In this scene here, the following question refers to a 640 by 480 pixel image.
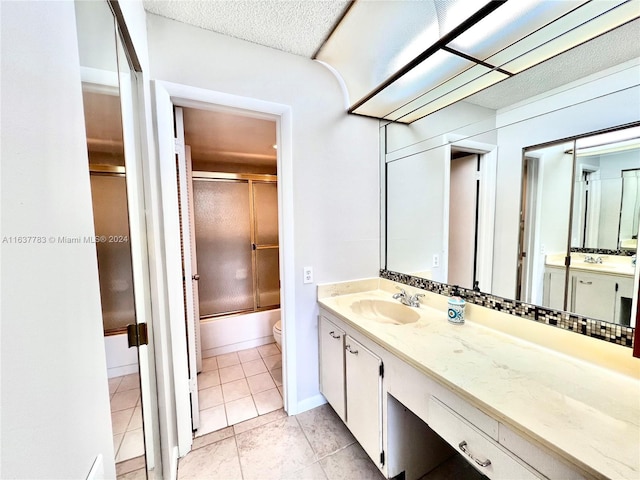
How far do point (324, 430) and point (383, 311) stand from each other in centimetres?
88

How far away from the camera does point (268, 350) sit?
2809 mm

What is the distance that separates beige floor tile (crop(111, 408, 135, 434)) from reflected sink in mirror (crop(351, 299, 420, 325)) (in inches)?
47.5

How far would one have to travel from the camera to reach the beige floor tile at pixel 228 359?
252 cm

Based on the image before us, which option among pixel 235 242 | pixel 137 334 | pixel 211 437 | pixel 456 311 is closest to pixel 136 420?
pixel 137 334

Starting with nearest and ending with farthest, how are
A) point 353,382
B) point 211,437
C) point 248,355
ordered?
point 353,382, point 211,437, point 248,355

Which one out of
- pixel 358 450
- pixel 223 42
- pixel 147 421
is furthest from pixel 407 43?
pixel 358 450

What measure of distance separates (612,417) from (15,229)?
1.40 m

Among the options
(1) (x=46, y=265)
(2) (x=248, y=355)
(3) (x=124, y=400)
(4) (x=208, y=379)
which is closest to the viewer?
(1) (x=46, y=265)

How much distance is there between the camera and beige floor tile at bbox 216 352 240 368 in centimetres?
252

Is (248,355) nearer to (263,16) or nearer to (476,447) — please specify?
(476,447)

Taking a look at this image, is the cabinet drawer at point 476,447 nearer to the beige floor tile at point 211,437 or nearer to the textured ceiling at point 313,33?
the beige floor tile at point 211,437

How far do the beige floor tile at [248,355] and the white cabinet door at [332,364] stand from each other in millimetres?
1050

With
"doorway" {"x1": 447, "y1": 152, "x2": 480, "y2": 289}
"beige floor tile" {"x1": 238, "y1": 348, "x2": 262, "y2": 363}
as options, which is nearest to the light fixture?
"doorway" {"x1": 447, "y1": 152, "x2": 480, "y2": 289}

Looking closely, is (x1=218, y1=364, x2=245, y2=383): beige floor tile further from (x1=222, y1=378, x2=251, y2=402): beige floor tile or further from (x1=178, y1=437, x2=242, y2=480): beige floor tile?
(x1=178, y1=437, x2=242, y2=480): beige floor tile
